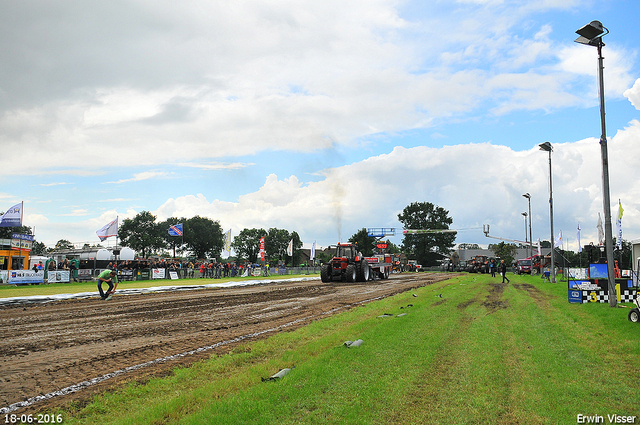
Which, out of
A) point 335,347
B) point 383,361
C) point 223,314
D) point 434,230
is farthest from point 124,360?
point 434,230

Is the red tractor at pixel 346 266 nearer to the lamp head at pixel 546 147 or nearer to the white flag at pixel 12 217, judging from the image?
the lamp head at pixel 546 147

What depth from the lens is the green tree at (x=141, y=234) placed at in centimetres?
9444

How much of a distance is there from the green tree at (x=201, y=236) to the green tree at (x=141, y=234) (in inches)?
233

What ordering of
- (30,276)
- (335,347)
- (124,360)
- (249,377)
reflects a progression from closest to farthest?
(249,377)
(124,360)
(335,347)
(30,276)

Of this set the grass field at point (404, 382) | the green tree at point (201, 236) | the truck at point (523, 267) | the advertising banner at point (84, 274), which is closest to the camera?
the grass field at point (404, 382)

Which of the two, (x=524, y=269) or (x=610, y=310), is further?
(x=524, y=269)

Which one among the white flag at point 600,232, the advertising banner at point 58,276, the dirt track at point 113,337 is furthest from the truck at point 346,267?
the advertising banner at point 58,276

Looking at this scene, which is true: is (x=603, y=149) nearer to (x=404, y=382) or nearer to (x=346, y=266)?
(x=404, y=382)

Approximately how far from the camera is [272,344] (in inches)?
338

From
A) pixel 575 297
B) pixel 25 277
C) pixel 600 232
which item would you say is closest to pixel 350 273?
pixel 575 297

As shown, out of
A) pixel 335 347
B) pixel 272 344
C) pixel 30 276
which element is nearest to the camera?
pixel 335 347

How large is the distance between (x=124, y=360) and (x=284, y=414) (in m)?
3.96

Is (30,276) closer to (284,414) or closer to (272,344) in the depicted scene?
(272,344)

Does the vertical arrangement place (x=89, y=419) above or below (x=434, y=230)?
below
